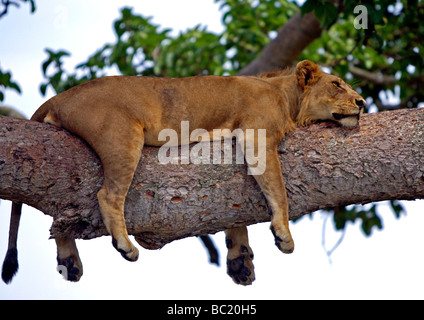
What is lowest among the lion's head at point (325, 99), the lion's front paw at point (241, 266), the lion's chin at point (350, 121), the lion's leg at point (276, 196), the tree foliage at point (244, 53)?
the lion's front paw at point (241, 266)

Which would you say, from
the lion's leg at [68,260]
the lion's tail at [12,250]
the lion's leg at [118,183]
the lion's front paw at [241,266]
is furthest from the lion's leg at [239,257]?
the lion's tail at [12,250]

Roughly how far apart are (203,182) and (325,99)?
1.04m

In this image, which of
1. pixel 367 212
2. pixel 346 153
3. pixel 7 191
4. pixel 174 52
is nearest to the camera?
pixel 7 191

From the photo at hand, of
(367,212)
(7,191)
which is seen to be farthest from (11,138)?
(367,212)

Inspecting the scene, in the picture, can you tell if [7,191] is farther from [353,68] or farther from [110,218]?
[353,68]

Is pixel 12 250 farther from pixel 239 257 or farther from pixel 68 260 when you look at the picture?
pixel 239 257

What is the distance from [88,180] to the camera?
3473 millimetres

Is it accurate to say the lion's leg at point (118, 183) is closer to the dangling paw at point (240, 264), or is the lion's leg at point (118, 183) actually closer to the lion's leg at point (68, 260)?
the lion's leg at point (68, 260)

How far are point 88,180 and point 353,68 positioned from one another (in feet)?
15.0

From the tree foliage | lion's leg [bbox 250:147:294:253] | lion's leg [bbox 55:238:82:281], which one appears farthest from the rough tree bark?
the tree foliage

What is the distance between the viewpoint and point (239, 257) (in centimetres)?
413

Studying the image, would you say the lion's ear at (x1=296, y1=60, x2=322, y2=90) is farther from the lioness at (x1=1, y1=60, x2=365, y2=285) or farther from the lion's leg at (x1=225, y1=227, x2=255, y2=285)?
the lion's leg at (x1=225, y1=227, x2=255, y2=285)

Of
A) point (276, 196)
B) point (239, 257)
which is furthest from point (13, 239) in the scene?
point (276, 196)

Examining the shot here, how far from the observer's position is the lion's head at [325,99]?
376cm
